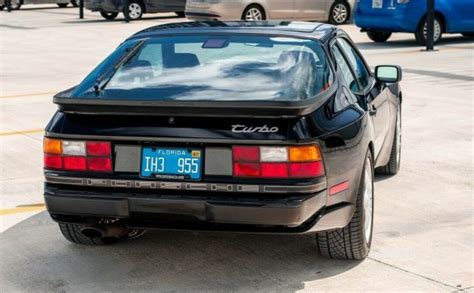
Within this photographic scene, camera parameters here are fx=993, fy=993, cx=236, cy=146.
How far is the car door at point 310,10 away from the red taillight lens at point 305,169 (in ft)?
60.0

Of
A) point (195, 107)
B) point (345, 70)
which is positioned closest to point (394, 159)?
point (345, 70)

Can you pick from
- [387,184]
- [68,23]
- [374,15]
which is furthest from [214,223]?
[68,23]

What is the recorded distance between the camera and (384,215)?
671 cm

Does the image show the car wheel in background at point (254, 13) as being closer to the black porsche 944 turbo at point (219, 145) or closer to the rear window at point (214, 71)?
the rear window at point (214, 71)

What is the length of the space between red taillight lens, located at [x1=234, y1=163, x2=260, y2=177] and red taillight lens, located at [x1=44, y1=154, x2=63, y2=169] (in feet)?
3.17

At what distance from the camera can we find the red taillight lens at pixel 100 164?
506 cm

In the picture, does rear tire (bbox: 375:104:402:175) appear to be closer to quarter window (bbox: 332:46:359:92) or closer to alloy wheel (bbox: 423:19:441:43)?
quarter window (bbox: 332:46:359:92)

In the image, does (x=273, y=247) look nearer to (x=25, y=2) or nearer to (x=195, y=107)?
(x=195, y=107)

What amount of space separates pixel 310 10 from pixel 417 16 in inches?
215

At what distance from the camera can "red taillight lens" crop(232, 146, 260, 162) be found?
A: 4.86 metres

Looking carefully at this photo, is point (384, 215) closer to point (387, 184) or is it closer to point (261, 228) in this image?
point (387, 184)

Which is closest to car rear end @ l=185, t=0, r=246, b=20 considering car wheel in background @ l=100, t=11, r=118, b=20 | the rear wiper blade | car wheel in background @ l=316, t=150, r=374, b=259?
car wheel in background @ l=100, t=11, r=118, b=20

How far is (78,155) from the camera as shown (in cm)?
512

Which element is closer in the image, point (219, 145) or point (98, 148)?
point (219, 145)
